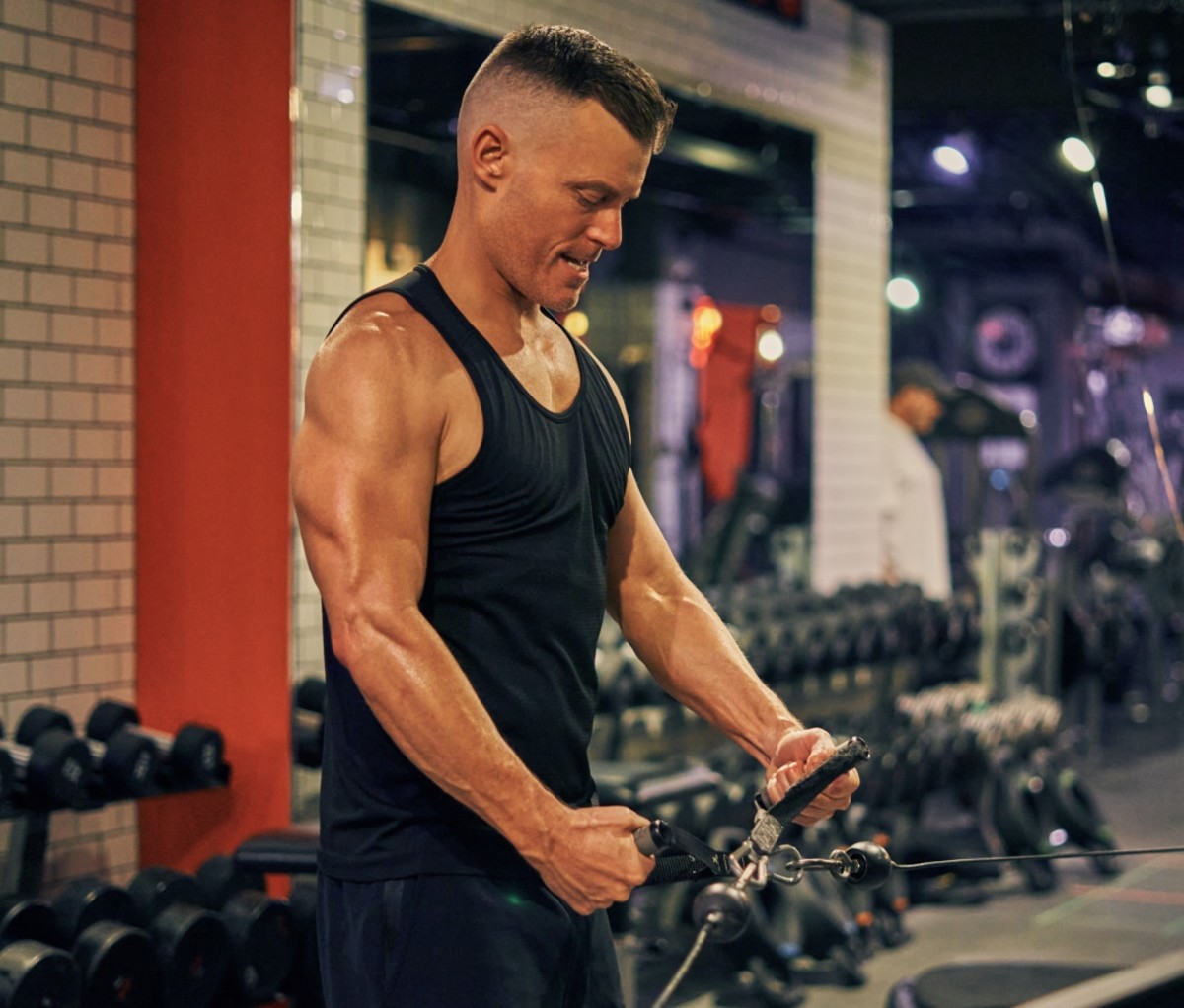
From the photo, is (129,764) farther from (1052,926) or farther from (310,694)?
(1052,926)

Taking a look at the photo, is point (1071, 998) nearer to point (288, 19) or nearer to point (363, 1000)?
point (363, 1000)

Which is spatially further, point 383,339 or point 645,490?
point 645,490

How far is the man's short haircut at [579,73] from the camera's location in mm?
1457

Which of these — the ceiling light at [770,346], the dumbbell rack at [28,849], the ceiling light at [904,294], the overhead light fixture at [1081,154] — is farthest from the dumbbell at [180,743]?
the ceiling light at [904,294]

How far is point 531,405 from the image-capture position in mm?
1516

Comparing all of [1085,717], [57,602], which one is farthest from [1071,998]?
[1085,717]

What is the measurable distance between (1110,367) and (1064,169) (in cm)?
130

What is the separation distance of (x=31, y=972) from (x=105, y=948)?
155mm

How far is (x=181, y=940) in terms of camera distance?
8.31ft

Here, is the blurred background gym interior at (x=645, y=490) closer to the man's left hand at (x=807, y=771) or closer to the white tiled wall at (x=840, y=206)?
the white tiled wall at (x=840, y=206)

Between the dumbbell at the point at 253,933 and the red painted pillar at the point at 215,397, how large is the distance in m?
0.19

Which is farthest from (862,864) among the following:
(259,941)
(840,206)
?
(840,206)

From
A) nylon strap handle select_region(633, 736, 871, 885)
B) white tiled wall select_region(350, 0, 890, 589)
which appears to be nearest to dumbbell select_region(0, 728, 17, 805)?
nylon strap handle select_region(633, 736, 871, 885)

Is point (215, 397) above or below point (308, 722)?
above
